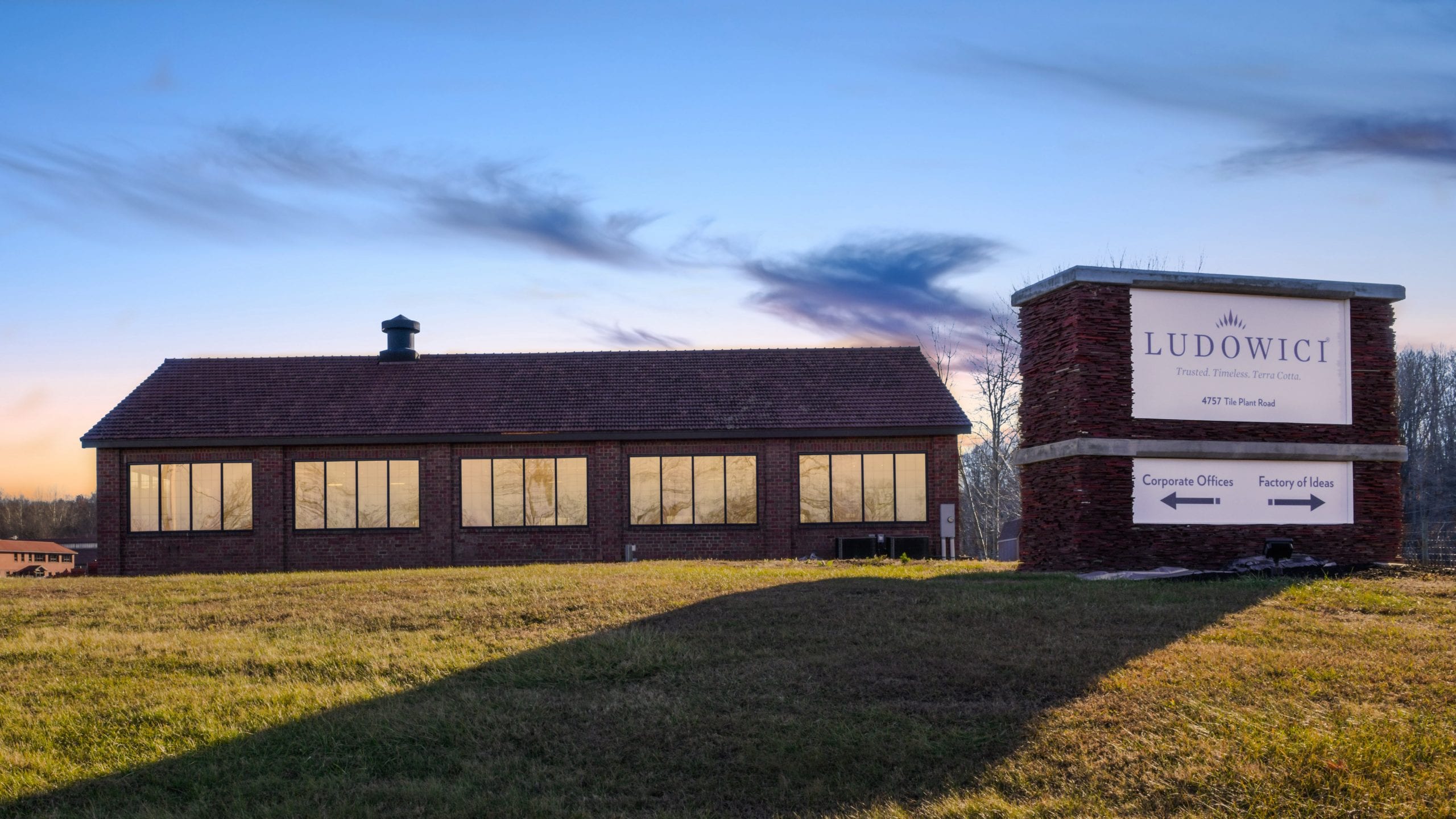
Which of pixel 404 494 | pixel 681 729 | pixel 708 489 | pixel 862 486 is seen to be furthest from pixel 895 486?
pixel 681 729

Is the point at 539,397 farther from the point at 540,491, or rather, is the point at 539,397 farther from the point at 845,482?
the point at 845,482

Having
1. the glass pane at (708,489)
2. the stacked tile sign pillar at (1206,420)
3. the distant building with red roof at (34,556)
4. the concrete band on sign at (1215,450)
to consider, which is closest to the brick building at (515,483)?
the glass pane at (708,489)

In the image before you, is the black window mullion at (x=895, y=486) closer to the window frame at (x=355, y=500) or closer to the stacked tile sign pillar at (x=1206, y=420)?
the stacked tile sign pillar at (x=1206, y=420)

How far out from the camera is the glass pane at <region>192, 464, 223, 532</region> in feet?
92.3

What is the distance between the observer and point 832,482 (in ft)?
91.9

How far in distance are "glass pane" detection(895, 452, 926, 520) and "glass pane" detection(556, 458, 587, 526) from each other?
7.55 m

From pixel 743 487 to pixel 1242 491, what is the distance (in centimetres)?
1263

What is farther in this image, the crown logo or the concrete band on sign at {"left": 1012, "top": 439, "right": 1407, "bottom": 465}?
the crown logo

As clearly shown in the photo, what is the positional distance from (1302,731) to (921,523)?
64.5 ft

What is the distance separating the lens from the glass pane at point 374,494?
1102 inches

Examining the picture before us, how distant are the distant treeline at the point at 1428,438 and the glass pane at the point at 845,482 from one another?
29334 millimetres

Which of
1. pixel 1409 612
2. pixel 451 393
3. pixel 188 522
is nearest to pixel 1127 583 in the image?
pixel 1409 612

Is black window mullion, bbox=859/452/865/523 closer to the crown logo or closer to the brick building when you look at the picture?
the brick building

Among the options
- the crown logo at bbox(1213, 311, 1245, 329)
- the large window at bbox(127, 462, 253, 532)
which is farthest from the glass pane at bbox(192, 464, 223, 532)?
the crown logo at bbox(1213, 311, 1245, 329)
